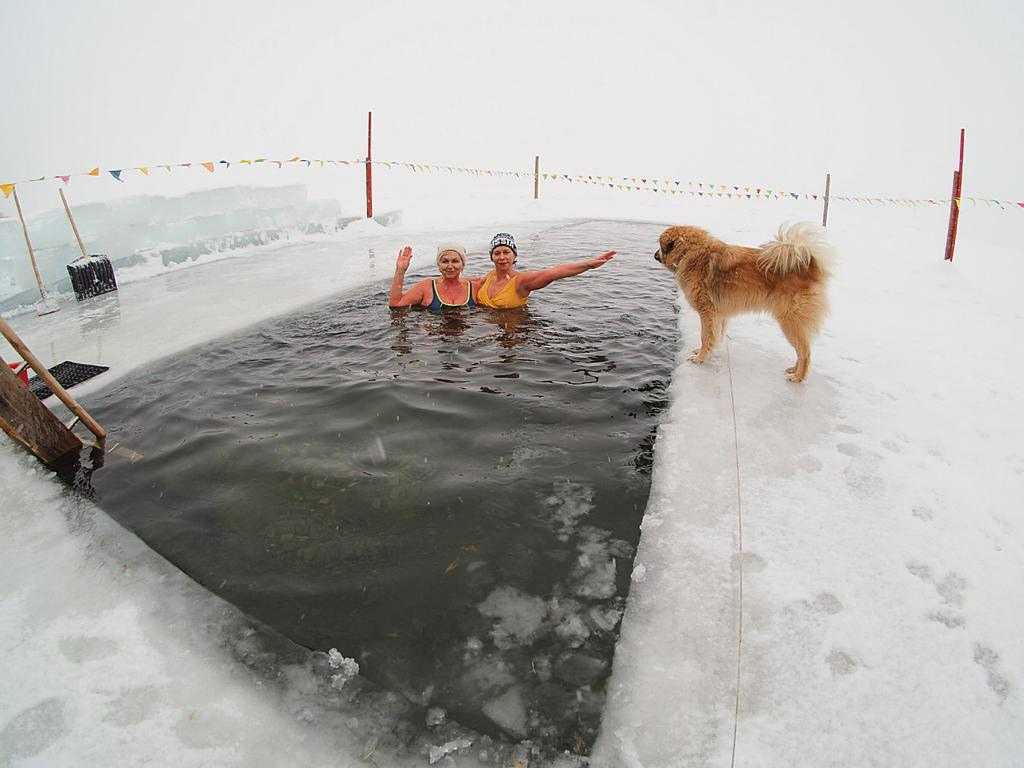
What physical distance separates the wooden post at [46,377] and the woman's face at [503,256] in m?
4.00

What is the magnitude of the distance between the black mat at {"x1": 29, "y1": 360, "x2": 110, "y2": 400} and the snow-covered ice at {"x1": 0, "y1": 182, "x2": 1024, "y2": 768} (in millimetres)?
1080

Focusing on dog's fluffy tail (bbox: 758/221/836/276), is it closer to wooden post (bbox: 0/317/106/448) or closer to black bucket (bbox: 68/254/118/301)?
wooden post (bbox: 0/317/106/448)

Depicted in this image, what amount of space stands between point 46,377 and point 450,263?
150 inches

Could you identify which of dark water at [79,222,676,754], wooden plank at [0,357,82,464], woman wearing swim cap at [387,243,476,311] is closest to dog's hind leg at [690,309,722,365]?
dark water at [79,222,676,754]

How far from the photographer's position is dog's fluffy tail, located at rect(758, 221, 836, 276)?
3672 millimetres

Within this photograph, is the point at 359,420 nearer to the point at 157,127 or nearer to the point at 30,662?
the point at 30,662

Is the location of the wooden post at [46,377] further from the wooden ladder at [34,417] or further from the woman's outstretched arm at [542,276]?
the woman's outstretched arm at [542,276]

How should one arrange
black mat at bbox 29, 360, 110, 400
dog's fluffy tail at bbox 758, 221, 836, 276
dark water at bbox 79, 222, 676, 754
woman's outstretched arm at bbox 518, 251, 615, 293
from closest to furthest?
dark water at bbox 79, 222, 676, 754
dog's fluffy tail at bbox 758, 221, 836, 276
black mat at bbox 29, 360, 110, 400
woman's outstretched arm at bbox 518, 251, 615, 293

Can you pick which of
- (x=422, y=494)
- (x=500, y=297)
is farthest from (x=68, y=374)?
(x=500, y=297)

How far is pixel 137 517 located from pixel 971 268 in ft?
45.2

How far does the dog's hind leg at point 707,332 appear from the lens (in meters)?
4.35

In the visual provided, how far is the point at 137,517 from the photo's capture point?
262 centimetres

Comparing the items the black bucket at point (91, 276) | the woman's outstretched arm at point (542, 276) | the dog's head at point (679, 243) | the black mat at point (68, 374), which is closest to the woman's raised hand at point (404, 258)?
the woman's outstretched arm at point (542, 276)

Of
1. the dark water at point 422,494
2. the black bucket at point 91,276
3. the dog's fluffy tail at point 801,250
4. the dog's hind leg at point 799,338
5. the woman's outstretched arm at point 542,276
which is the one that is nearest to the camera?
the dark water at point 422,494
